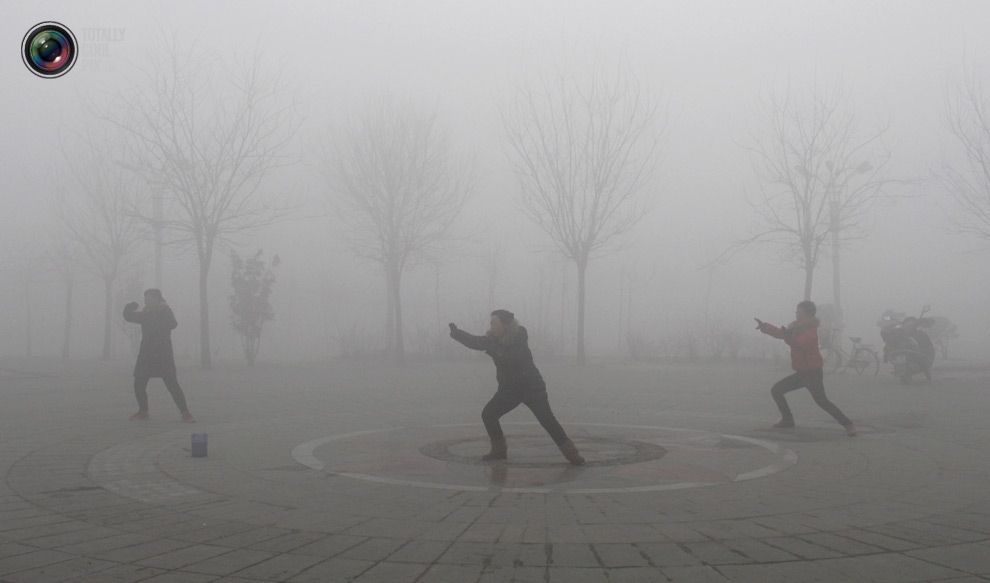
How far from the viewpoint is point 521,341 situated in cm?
802

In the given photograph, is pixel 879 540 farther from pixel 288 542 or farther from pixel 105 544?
pixel 105 544

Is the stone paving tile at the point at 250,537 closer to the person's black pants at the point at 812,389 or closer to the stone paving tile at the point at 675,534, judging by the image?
the stone paving tile at the point at 675,534

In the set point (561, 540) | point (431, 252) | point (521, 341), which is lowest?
point (561, 540)

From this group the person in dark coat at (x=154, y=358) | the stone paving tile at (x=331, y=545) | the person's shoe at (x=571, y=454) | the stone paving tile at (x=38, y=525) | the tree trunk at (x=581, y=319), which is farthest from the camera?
the tree trunk at (x=581, y=319)

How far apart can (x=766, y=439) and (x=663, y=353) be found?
2093cm

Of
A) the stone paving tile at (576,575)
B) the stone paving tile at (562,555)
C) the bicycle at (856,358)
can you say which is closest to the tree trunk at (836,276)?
Result: the bicycle at (856,358)

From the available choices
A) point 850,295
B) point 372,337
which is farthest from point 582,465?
point 850,295

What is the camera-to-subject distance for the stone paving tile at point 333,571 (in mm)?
4285

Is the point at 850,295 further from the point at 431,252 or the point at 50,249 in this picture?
the point at 50,249

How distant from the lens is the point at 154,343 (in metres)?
11.5

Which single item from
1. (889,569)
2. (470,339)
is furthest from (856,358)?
Answer: (889,569)

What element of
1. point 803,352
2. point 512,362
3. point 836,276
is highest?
point 836,276

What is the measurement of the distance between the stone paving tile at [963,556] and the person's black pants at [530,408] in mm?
3446

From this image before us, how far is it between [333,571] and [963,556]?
3.43 meters
